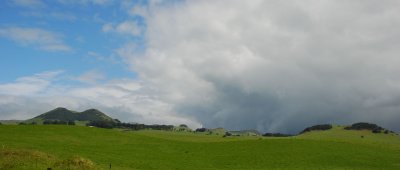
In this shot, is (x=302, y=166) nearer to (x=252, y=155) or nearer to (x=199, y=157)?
(x=252, y=155)

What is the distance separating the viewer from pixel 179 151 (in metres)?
94.8

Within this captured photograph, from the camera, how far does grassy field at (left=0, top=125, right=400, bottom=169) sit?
72.0 metres

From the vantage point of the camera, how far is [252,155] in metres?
88.6

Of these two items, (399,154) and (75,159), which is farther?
(399,154)

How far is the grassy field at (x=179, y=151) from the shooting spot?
72.0 metres

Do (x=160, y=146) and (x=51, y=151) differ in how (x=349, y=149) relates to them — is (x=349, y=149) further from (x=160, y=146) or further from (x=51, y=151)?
(x=51, y=151)

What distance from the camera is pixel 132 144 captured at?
9869cm

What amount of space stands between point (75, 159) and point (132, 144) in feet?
169

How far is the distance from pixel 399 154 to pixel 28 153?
7698cm

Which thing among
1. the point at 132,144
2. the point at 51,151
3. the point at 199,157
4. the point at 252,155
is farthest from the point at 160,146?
the point at 51,151

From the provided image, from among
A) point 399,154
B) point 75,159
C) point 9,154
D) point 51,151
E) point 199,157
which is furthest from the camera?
point 399,154

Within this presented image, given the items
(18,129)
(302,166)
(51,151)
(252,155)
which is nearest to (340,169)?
(302,166)

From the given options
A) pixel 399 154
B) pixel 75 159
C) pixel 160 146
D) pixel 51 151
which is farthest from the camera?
pixel 160 146

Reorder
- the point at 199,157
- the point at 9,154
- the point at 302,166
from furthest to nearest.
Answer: the point at 199,157 < the point at 302,166 < the point at 9,154
